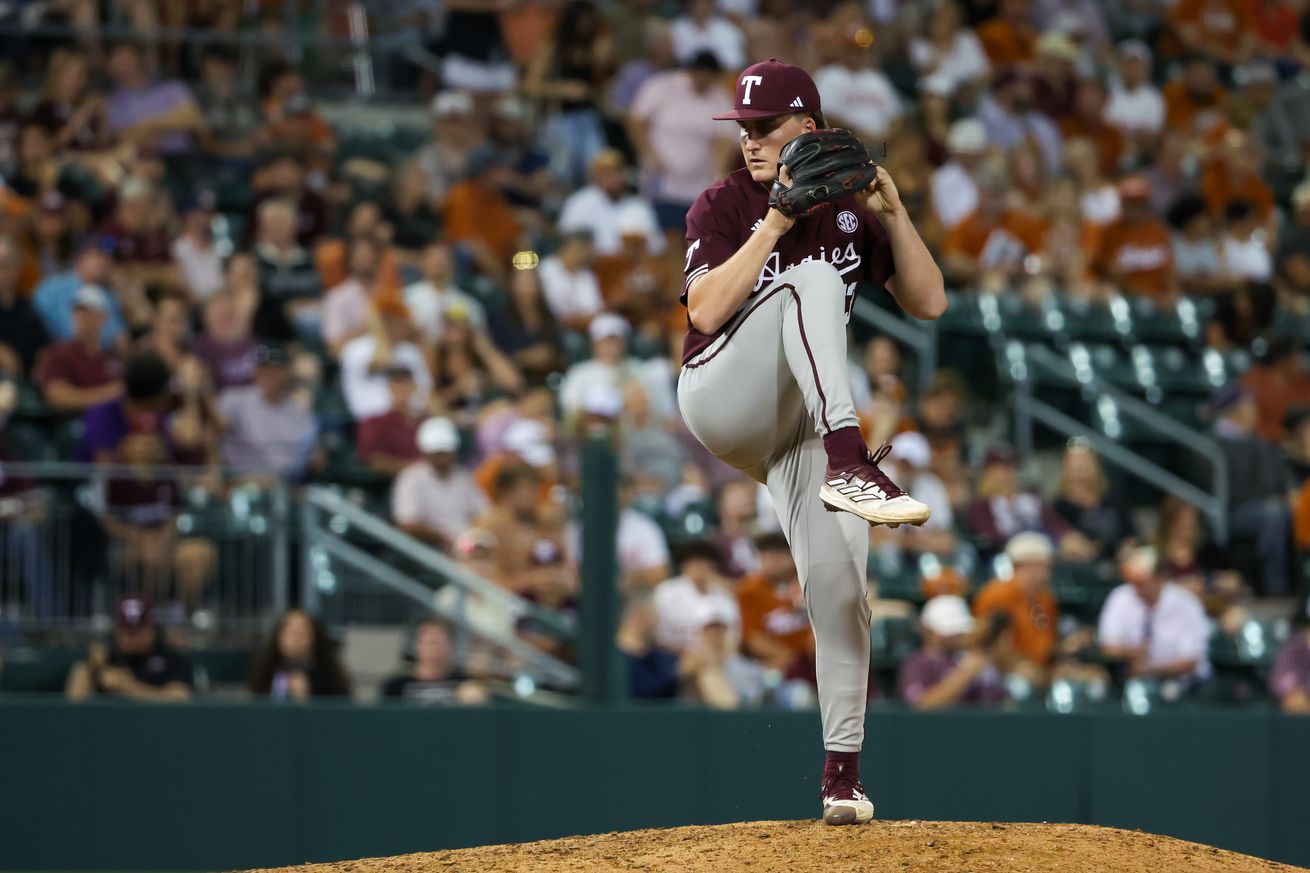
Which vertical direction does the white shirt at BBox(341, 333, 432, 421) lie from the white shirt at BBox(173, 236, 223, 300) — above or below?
below

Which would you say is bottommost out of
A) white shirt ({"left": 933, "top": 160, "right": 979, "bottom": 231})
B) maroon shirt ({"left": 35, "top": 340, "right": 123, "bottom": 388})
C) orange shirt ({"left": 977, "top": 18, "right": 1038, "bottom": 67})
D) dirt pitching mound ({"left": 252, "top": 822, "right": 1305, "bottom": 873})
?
dirt pitching mound ({"left": 252, "top": 822, "right": 1305, "bottom": 873})

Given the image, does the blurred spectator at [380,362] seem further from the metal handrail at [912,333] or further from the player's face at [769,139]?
the player's face at [769,139]

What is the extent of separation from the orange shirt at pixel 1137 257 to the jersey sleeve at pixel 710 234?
8392 millimetres

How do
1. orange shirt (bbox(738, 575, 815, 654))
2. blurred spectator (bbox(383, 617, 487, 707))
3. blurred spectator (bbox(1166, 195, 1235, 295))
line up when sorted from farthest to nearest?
blurred spectator (bbox(1166, 195, 1235, 295)), orange shirt (bbox(738, 575, 815, 654)), blurred spectator (bbox(383, 617, 487, 707))

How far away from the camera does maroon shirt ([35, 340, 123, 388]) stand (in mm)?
9336

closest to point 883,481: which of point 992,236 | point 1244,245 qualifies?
point 992,236

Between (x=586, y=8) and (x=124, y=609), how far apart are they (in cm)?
642

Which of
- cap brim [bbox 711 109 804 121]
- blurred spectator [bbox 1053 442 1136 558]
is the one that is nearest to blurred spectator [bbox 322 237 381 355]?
blurred spectator [bbox 1053 442 1136 558]

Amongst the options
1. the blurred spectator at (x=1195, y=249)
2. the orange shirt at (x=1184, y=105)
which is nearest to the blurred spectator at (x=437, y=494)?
the blurred spectator at (x=1195, y=249)

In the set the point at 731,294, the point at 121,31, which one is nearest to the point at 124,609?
the point at 731,294

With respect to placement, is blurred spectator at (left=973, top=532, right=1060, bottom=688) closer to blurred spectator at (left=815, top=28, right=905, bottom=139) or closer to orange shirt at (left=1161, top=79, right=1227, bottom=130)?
blurred spectator at (left=815, top=28, right=905, bottom=139)

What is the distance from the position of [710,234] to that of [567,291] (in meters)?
6.32

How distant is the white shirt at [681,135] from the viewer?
12125 millimetres

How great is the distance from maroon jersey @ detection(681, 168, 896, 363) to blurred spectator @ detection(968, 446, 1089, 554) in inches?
205
